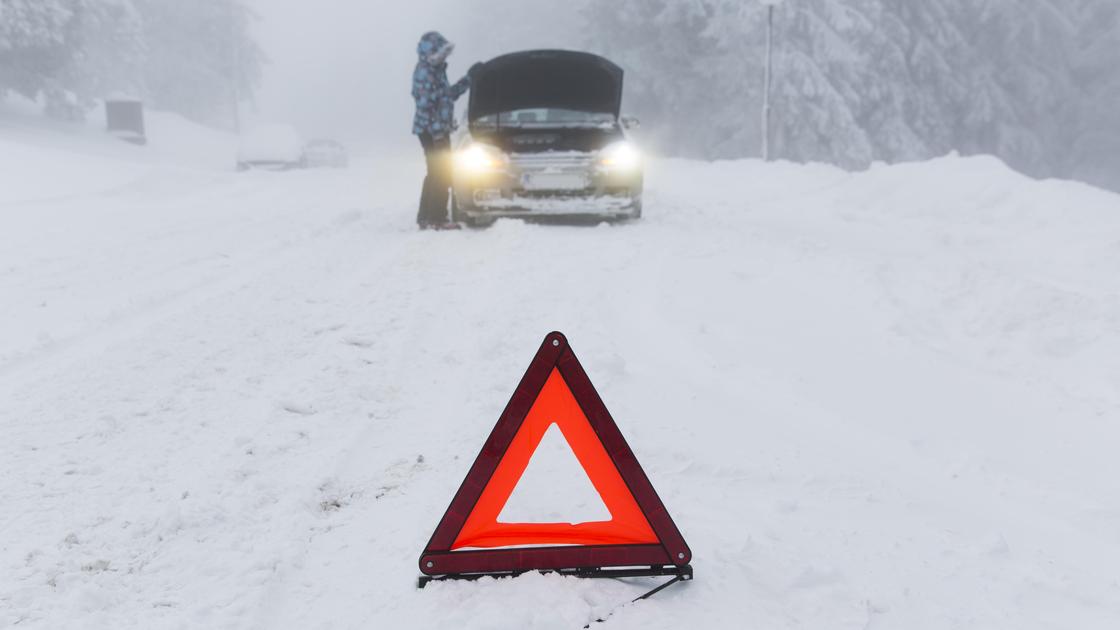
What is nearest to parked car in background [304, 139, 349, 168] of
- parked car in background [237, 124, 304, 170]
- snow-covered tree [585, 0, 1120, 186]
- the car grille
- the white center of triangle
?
parked car in background [237, 124, 304, 170]

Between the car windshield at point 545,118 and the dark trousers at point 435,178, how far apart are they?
31.0 inches

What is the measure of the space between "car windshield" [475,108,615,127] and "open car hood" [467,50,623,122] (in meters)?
0.10

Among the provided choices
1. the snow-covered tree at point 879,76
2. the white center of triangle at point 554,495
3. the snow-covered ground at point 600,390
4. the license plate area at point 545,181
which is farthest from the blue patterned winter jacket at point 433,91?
the snow-covered tree at point 879,76

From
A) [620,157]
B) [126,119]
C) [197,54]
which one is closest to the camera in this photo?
[620,157]

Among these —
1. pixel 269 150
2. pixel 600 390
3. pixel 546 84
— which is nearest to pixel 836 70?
pixel 269 150

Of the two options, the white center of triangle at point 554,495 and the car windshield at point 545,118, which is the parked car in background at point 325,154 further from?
the white center of triangle at point 554,495

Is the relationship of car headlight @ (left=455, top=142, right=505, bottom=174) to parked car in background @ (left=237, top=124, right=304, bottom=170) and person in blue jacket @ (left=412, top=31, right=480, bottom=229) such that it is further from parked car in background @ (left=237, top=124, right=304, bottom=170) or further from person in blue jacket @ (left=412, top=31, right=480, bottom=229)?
parked car in background @ (left=237, top=124, right=304, bottom=170)

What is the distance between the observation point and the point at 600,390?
14.0ft

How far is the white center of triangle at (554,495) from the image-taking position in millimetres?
2951

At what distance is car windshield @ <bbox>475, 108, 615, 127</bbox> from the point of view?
34.3 feet

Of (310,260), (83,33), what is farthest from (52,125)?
(310,260)

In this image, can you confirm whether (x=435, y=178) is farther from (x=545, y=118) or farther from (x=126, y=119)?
(x=126, y=119)

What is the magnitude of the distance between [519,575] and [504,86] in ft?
29.1

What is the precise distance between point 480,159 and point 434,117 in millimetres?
707
